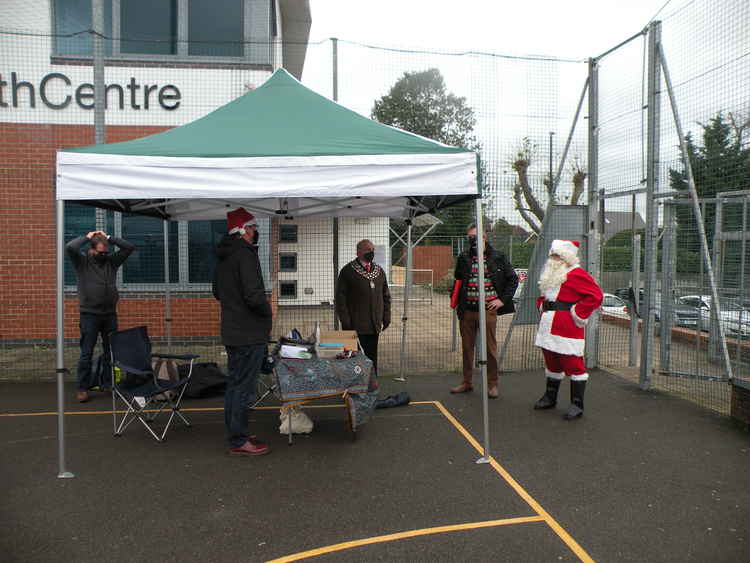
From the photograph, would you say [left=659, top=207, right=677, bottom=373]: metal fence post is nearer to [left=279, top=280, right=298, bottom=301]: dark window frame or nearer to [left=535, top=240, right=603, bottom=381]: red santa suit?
[left=535, top=240, right=603, bottom=381]: red santa suit

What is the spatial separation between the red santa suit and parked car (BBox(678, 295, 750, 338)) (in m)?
1.36

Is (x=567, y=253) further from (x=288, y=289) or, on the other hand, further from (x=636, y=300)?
(x=288, y=289)

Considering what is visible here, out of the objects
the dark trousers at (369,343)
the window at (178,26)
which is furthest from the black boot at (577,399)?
the window at (178,26)

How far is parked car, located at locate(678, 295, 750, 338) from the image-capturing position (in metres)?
5.49

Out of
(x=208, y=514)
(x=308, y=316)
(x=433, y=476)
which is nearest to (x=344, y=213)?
(x=308, y=316)

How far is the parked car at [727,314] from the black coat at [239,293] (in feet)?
13.9

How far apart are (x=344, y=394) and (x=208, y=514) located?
1446 millimetres

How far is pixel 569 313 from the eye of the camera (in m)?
5.30

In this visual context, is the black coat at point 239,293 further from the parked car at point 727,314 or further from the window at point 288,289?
the parked car at point 727,314

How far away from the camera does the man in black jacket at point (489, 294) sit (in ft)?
19.4

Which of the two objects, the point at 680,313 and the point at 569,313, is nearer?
the point at 569,313

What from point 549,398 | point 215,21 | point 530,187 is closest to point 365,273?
point 549,398

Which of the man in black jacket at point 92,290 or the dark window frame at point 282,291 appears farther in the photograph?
the dark window frame at point 282,291

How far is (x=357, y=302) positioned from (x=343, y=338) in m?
0.56
